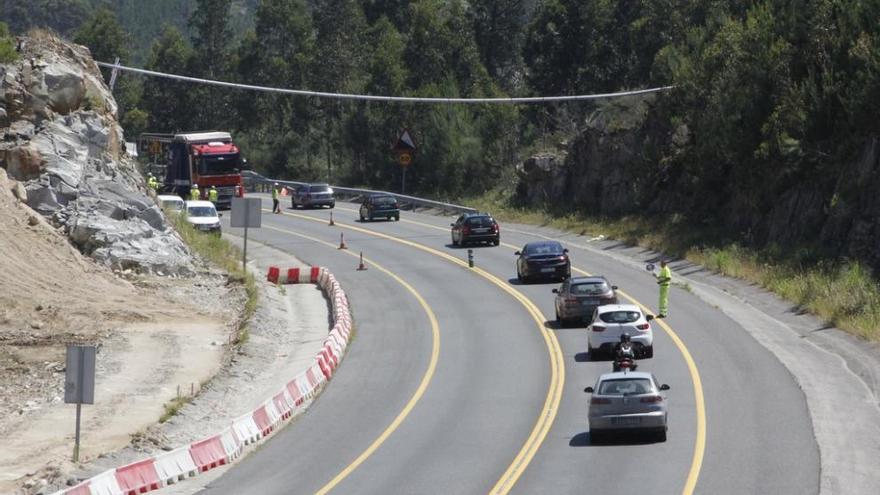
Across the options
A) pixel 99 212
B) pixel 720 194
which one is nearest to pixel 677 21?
pixel 720 194

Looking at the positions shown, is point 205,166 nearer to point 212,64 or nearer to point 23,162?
point 23,162

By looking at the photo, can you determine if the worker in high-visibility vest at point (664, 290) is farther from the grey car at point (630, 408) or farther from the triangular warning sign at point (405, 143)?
the triangular warning sign at point (405, 143)

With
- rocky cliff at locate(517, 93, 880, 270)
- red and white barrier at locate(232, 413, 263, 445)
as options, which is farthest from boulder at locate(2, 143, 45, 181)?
rocky cliff at locate(517, 93, 880, 270)

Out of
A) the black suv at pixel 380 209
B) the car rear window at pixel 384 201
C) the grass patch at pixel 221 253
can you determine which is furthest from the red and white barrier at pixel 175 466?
the car rear window at pixel 384 201

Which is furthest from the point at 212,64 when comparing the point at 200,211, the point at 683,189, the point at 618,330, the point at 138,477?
the point at 138,477

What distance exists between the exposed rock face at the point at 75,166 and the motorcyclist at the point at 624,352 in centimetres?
2190

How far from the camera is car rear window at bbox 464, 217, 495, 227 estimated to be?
6009cm

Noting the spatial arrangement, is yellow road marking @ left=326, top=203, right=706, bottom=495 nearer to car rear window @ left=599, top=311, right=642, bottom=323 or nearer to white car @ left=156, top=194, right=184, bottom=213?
car rear window @ left=599, top=311, right=642, bottom=323

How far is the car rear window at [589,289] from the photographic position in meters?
40.6

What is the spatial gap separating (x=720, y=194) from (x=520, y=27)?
47844 mm

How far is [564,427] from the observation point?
28797 mm

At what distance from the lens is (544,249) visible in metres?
49.9

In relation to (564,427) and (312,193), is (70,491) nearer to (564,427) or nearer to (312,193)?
(564,427)

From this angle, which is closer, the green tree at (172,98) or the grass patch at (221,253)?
the grass patch at (221,253)
